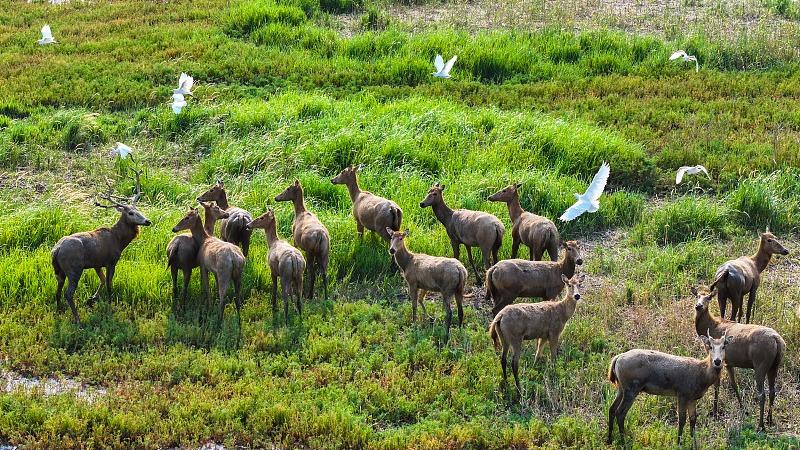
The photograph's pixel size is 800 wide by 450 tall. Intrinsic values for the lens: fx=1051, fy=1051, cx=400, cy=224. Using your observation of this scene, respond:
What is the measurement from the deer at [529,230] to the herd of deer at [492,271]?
2cm

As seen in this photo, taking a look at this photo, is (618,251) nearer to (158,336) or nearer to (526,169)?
(526,169)

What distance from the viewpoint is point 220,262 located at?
12.2 m

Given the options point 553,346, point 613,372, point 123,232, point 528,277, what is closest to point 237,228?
point 123,232

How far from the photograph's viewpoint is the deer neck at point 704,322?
1083 cm

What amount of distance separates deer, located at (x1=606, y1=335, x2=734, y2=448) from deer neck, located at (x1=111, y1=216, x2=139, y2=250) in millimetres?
6349

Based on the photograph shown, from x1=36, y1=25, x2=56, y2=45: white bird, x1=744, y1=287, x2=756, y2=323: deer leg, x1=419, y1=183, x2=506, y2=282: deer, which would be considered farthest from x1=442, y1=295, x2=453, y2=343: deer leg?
x1=36, y1=25, x2=56, y2=45: white bird

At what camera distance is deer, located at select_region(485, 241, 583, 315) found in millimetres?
11938

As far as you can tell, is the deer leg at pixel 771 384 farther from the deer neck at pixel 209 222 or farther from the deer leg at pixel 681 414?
the deer neck at pixel 209 222

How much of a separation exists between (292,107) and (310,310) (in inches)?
259

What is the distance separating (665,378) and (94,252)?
6806 mm

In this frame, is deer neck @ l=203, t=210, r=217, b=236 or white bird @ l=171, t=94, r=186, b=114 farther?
white bird @ l=171, t=94, r=186, b=114

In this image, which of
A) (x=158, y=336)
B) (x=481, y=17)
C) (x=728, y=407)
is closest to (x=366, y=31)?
(x=481, y=17)

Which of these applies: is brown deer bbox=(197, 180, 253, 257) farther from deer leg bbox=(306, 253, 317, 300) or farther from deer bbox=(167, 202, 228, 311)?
deer leg bbox=(306, 253, 317, 300)

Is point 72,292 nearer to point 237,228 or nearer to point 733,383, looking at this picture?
point 237,228
